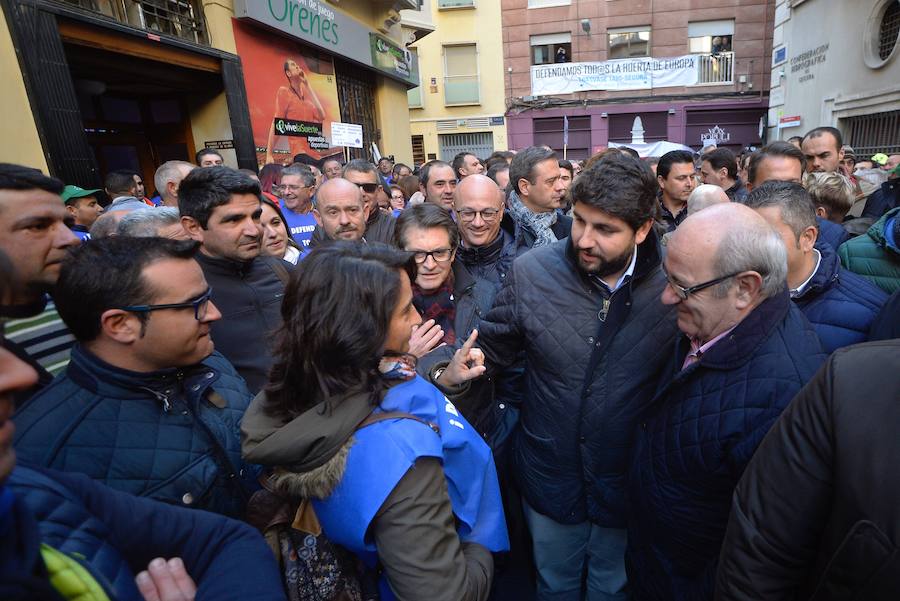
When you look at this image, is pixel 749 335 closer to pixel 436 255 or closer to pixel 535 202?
pixel 436 255

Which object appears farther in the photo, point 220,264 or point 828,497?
point 220,264

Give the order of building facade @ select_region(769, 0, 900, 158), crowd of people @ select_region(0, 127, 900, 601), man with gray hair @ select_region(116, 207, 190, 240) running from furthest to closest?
building facade @ select_region(769, 0, 900, 158) → man with gray hair @ select_region(116, 207, 190, 240) → crowd of people @ select_region(0, 127, 900, 601)

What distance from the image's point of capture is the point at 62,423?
131 centimetres

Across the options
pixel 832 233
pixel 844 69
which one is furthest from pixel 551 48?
pixel 832 233

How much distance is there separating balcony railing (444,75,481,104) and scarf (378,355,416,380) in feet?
70.4

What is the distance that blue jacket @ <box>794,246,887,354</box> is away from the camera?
1.90 metres

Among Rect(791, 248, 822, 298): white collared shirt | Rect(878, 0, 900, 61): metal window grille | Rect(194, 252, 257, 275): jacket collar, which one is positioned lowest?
Rect(791, 248, 822, 298): white collared shirt

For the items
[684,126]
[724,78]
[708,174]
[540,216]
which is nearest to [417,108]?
[684,126]

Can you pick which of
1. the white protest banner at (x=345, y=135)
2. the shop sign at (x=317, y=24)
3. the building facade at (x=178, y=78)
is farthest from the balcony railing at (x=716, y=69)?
the white protest banner at (x=345, y=135)

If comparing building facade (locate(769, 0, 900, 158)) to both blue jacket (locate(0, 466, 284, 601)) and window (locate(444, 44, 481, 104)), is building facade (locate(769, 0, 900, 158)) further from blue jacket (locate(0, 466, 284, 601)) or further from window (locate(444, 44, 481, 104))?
blue jacket (locate(0, 466, 284, 601))

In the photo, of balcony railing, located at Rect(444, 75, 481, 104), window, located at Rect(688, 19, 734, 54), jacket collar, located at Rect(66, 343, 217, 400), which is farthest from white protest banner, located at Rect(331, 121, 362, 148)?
window, located at Rect(688, 19, 734, 54)

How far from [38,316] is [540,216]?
9.55ft

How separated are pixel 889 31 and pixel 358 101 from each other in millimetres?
11904

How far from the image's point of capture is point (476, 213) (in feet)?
9.66
